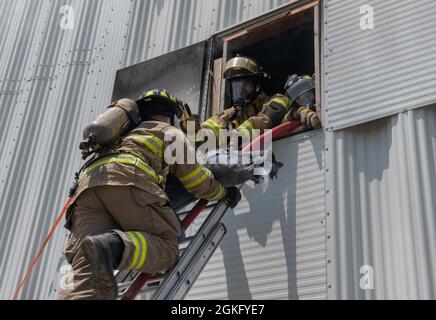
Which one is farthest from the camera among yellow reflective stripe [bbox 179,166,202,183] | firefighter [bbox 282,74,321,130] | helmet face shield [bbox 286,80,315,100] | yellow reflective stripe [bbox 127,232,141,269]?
helmet face shield [bbox 286,80,315,100]

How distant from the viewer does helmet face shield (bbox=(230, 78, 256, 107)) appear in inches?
236

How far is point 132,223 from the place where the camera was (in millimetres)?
3590

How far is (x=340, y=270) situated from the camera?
4.09 m

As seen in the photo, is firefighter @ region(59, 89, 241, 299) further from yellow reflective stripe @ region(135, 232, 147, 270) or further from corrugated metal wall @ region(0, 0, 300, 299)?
corrugated metal wall @ region(0, 0, 300, 299)

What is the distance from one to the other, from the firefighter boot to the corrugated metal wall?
2656 mm

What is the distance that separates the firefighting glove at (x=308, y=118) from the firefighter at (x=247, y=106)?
0.06 metres

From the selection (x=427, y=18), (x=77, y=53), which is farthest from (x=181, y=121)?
(x=77, y=53)

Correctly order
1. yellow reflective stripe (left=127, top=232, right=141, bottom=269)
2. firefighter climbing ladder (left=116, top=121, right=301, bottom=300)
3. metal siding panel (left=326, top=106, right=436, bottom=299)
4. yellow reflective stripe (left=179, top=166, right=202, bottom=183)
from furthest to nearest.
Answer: yellow reflective stripe (left=179, top=166, right=202, bottom=183) → metal siding panel (left=326, top=106, right=436, bottom=299) → firefighter climbing ladder (left=116, top=121, right=301, bottom=300) → yellow reflective stripe (left=127, top=232, right=141, bottom=269)

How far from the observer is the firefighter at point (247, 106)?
17.6ft

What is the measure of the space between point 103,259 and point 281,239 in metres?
1.85

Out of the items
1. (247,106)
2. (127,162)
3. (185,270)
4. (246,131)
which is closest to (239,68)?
(247,106)

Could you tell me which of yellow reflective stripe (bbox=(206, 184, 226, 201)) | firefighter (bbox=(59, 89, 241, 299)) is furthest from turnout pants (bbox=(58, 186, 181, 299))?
yellow reflective stripe (bbox=(206, 184, 226, 201))

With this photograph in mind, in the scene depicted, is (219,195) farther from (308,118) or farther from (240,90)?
(240,90)
